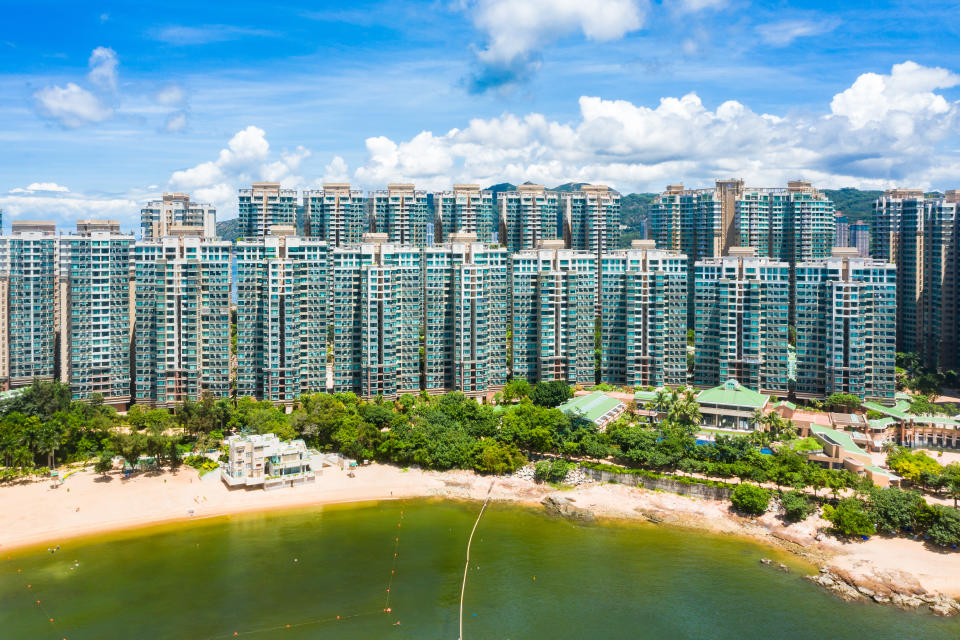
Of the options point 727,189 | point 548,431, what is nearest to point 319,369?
point 548,431

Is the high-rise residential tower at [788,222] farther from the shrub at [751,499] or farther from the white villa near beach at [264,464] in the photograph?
the white villa near beach at [264,464]

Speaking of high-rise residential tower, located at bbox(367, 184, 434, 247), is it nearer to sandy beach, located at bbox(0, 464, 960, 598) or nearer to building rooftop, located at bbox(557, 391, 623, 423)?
building rooftop, located at bbox(557, 391, 623, 423)

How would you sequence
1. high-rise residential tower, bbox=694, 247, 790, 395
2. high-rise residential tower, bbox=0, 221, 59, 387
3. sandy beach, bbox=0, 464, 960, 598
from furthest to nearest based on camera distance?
high-rise residential tower, bbox=694, 247, 790, 395 < high-rise residential tower, bbox=0, 221, 59, 387 < sandy beach, bbox=0, 464, 960, 598

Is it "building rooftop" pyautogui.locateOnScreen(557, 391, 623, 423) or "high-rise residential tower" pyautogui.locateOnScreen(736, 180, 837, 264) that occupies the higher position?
"high-rise residential tower" pyautogui.locateOnScreen(736, 180, 837, 264)

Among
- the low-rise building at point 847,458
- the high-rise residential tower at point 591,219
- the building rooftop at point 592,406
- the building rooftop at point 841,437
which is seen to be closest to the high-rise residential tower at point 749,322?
the building rooftop at point 841,437

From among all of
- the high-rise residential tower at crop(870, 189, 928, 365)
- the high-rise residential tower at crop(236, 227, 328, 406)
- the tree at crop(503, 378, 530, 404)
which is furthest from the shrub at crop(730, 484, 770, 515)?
the high-rise residential tower at crop(870, 189, 928, 365)
